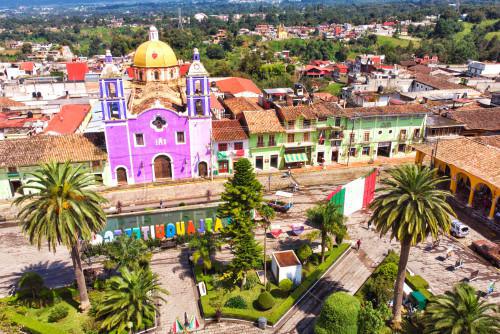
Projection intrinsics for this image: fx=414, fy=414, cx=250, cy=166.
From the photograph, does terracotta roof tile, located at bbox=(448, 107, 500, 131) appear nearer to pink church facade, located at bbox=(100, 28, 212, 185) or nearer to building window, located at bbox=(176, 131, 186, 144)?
pink church facade, located at bbox=(100, 28, 212, 185)

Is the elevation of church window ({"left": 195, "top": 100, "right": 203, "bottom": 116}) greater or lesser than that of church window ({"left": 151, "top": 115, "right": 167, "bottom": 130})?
greater

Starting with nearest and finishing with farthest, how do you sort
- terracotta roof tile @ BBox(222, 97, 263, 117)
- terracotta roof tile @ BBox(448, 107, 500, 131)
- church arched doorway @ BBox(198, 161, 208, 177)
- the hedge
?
the hedge, church arched doorway @ BBox(198, 161, 208, 177), terracotta roof tile @ BBox(448, 107, 500, 131), terracotta roof tile @ BBox(222, 97, 263, 117)

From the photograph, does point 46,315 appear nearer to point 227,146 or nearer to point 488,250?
point 227,146

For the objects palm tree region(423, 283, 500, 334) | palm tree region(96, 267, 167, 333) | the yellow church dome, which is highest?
the yellow church dome

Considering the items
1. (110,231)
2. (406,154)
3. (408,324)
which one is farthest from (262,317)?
(406,154)

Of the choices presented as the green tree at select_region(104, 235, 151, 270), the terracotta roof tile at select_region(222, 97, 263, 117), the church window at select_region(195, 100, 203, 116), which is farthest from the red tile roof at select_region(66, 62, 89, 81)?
the green tree at select_region(104, 235, 151, 270)

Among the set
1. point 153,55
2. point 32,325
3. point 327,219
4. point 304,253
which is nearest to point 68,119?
point 153,55

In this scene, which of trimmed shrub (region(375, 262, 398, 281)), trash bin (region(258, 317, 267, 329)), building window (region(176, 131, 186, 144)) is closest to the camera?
trash bin (region(258, 317, 267, 329))

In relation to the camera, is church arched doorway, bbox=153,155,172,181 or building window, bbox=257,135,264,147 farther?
building window, bbox=257,135,264,147
